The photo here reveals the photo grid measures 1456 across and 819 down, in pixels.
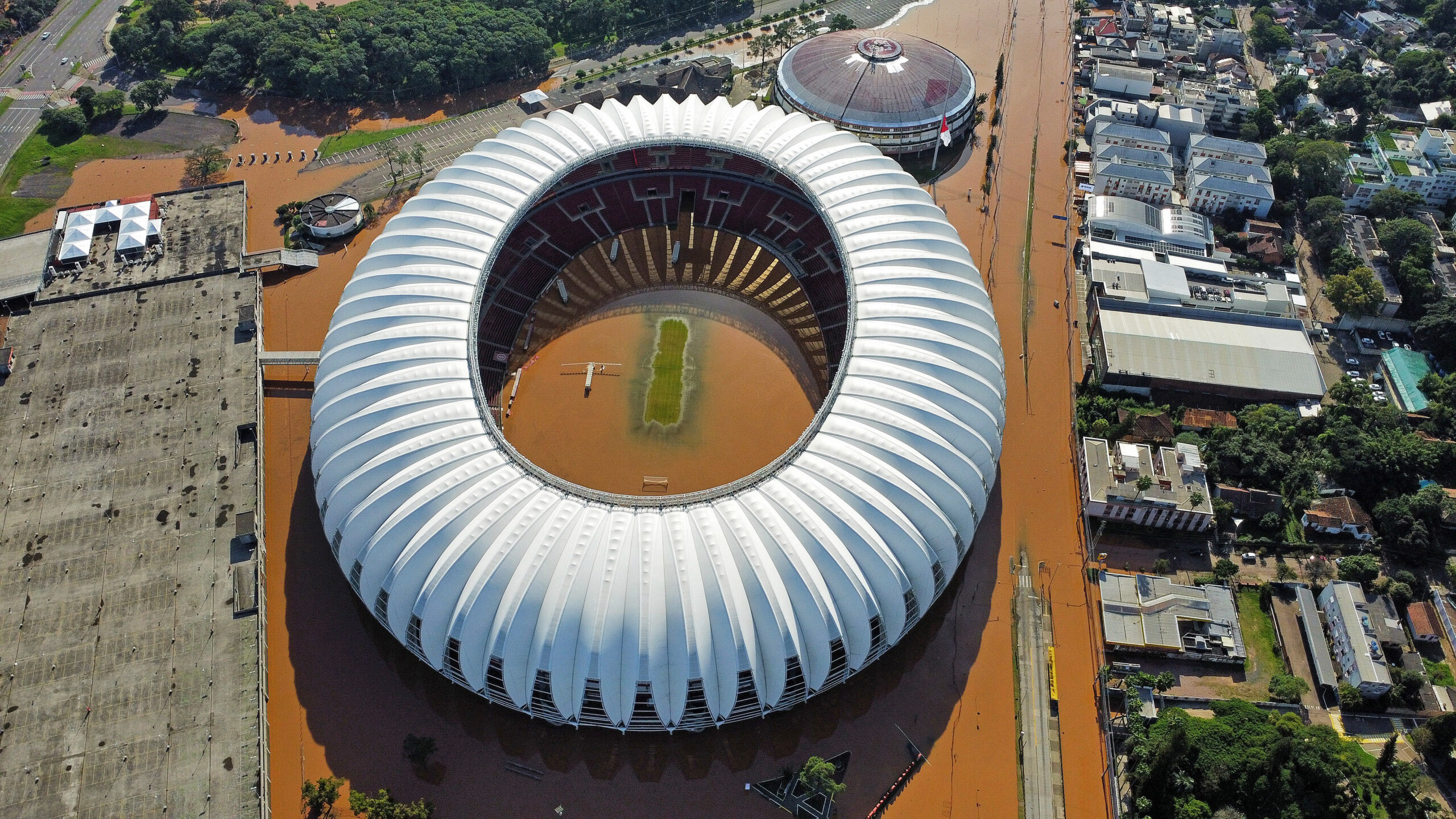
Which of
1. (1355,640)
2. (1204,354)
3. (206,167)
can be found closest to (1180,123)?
(1204,354)

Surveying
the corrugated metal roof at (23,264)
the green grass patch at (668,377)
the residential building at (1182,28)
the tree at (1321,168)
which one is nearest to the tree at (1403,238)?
the tree at (1321,168)

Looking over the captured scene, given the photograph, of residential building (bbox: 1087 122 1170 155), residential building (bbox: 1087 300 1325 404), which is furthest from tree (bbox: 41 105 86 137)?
residential building (bbox: 1087 122 1170 155)

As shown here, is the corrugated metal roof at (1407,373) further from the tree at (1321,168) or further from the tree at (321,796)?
the tree at (321,796)

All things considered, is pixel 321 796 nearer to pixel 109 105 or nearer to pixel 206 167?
pixel 206 167

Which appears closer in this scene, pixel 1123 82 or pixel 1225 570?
pixel 1225 570

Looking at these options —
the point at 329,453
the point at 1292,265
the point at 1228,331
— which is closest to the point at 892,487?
the point at 329,453

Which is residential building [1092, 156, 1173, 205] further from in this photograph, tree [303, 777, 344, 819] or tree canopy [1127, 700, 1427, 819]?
tree [303, 777, 344, 819]

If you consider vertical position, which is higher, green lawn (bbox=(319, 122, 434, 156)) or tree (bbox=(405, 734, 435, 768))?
green lawn (bbox=(319, 122, 434, 156))
